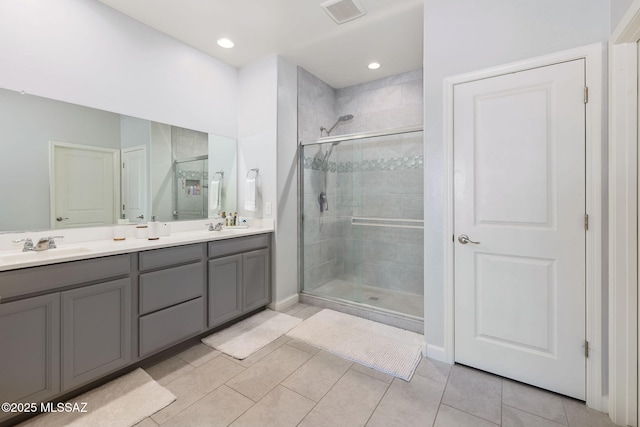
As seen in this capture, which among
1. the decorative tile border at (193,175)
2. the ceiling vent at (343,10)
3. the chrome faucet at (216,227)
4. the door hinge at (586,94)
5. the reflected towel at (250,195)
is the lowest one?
the chrome faucet at (216,227)

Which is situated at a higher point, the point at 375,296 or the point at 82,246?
the point at 82,246

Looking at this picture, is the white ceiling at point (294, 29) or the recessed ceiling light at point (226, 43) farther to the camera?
the recessed ceiling light at point (226, 43)

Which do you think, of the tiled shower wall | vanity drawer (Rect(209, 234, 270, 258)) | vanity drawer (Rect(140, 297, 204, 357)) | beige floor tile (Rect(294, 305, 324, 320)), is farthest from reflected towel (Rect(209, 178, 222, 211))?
beige floor tile (Rect(294, 305, 324, 320))

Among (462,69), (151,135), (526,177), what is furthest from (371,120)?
(151,135)

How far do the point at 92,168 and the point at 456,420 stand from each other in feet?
9.71

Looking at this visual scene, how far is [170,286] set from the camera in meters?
2.06

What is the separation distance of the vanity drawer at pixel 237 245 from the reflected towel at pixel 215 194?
64cm

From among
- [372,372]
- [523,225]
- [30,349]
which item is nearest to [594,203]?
[523,225]

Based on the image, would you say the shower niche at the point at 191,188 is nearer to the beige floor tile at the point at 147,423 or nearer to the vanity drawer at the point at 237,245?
the vanity drawer at the point at 237,245

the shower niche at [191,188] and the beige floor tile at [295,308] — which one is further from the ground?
the shower niche at [191,188]

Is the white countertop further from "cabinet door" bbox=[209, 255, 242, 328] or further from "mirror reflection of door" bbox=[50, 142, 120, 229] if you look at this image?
"cabinet door" bbox=[209, 255, 242, 328]

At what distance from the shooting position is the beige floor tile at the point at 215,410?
1499 millimetres

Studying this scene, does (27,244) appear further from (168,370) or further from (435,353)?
(435,353)

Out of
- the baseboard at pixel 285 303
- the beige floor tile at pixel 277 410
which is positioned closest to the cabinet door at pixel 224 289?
the baseboard at pixel 285 303
